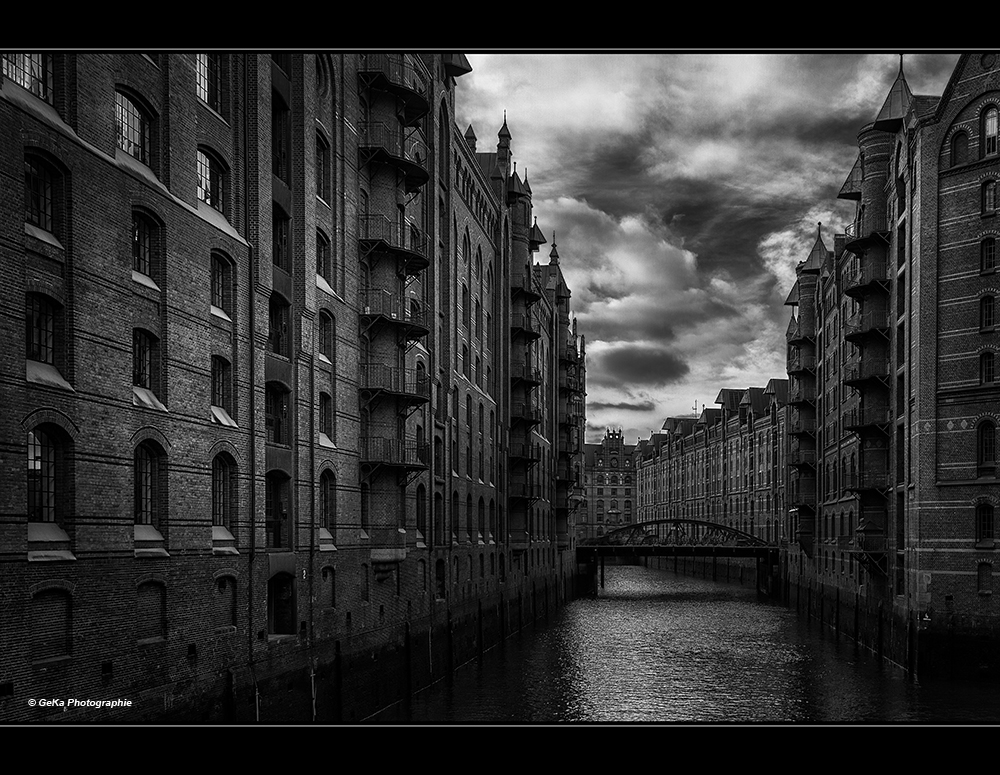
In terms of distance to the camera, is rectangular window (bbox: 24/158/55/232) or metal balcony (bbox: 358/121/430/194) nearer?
rectangular window (bbox: 24/158/55/232)

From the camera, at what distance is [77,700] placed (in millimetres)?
14734


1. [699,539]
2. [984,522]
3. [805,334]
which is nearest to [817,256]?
[805,334]

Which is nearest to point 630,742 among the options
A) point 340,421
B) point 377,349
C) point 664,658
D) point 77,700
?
point 77,700

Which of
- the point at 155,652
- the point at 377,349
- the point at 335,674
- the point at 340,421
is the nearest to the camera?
the point at 155,652

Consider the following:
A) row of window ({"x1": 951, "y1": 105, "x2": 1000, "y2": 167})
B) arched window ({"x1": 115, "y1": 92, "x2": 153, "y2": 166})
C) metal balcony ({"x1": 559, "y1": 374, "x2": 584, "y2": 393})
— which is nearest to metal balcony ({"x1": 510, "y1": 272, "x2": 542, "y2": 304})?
metal balcony ({"x1": 559, "y1": 374, "x2": 584, "y2": 393})

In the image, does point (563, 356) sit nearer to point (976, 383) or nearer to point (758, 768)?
point (976, 383)

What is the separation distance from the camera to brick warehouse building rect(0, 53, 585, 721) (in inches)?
577

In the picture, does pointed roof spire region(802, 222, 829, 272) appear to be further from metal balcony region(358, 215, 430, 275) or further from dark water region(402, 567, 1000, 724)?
metal balcony region(358, 215, 430, 275)

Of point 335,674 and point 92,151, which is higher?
point 92,151

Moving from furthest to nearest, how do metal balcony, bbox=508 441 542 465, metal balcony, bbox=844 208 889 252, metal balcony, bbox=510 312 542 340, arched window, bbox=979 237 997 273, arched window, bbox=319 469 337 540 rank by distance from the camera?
metal balcony, bbox=510 312 542 340 → metal balcony, bbox=508 441 542 465 → metal balcony, bbox=844 208 889 252 → arched window, bbox=979 237 997 273 → arched window, bbox=319 469 337 540

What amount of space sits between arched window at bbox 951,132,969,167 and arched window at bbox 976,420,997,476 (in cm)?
829

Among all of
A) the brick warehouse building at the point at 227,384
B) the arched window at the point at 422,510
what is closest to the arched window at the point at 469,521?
the brick warehouse building at the point at 227,384

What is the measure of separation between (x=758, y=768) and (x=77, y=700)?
33.6 ft

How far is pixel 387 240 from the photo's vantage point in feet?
95.8
